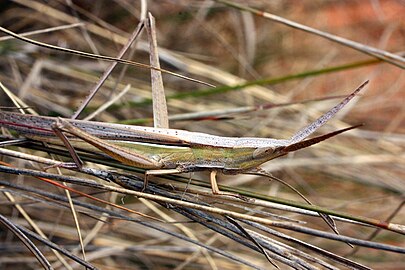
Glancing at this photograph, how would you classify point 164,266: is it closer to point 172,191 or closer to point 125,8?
point 172,191

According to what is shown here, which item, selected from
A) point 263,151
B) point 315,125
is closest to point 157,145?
point 263,151

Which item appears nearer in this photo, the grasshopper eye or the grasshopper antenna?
the grasshopper antenna

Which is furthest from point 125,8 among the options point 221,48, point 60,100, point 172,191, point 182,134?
point 172,191

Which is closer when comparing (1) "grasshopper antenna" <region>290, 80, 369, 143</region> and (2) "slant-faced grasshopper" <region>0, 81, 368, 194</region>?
(1) "grasshopper antenna" <region>290, 80, 369, 143</region>

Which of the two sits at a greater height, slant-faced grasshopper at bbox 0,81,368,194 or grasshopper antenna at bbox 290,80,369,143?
slant-faced grasshopper at bbox 0,81,368,194

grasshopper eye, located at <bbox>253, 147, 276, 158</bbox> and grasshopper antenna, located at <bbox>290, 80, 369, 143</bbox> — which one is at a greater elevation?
grasshopper eye, located at <bbox>253, 147, 276, 158</bbox>

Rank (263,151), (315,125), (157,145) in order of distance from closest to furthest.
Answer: (315,125), (263,151), (157,145)

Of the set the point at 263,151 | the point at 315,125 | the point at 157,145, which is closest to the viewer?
the point at 315,125

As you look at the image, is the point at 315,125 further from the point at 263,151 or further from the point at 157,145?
the point at 157,145

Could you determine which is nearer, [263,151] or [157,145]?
[263,151]
